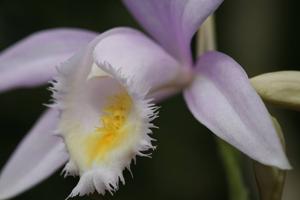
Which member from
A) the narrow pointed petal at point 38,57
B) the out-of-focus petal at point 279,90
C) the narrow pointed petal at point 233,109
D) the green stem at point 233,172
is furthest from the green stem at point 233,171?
the narrow pointed petal at point 38,57

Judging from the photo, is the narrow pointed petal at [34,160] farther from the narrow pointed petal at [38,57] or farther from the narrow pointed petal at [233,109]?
the narrow pointed petal at [233,109]

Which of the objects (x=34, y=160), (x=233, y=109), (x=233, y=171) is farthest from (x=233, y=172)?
(x=34, y=160)

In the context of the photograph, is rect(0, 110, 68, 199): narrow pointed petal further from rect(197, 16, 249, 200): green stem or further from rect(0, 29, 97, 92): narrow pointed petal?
rect(197, 16, 249, 200): green stem

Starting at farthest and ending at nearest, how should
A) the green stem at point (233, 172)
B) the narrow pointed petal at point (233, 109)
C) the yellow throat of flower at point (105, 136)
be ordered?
1. the green stem at point (233, 172)
2. the yellow throat of flower at point (105, 136)
3. the narrow pointed petal at point (233, 109)

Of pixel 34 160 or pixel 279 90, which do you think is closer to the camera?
pixel 279 90

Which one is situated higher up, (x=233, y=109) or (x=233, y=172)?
(x=233, y=109)

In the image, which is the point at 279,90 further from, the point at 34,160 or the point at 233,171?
the point at 34,160

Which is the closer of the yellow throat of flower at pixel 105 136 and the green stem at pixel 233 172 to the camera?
the yellow throat of flower at pixel 105 136

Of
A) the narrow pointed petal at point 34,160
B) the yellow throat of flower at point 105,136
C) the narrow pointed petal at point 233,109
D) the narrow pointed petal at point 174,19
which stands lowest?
the narrow pointed petal at point 34,160
